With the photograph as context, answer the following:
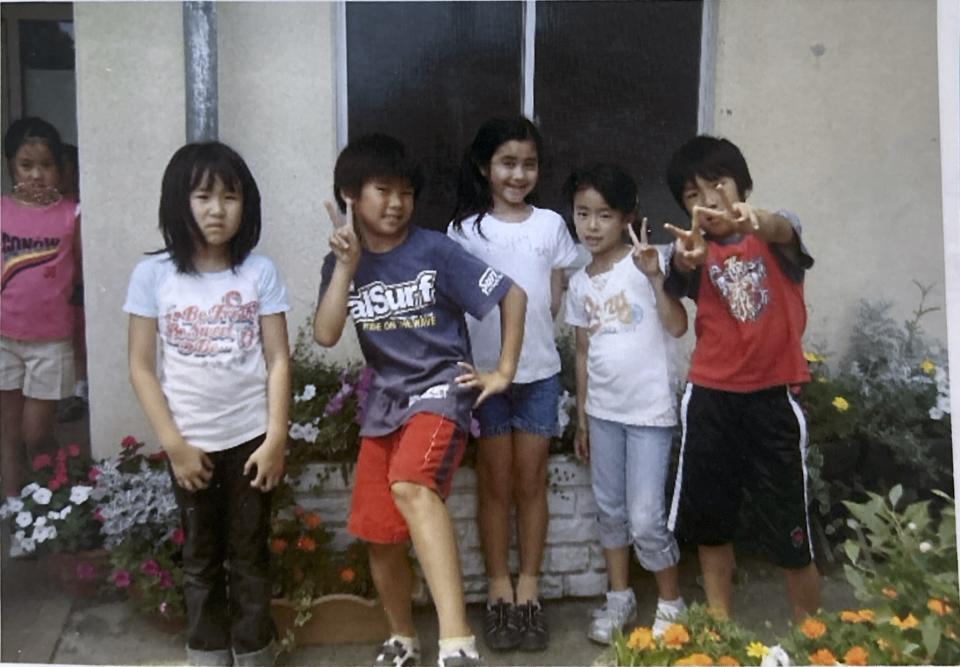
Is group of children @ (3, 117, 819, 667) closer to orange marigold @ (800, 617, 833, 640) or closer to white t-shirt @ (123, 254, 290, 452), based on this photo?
white t-shirt @ (123, 254, 290, 452)

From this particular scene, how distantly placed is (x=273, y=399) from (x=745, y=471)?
1021 mm

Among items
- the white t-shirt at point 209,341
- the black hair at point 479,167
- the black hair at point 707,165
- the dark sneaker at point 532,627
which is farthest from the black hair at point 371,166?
the dark sneaker at point 532,627

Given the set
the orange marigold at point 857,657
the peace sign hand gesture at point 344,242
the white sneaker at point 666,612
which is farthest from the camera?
the white sneaker at point 666,612

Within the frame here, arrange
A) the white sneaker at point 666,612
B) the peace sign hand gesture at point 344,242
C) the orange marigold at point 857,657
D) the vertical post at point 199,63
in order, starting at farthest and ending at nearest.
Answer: the white sneaker at point 666,612 → the vertical post at point 199,63 → the peace sign hand gesture at point 344,242 → the orange marigold at point 857,657

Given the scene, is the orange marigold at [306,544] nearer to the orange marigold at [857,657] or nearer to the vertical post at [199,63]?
the vertical post at [199,63]

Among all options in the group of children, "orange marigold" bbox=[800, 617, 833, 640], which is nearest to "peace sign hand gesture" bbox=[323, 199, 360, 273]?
the group of children

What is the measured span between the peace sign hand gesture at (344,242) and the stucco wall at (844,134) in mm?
872

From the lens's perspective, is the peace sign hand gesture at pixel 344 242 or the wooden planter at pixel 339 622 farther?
the wooden planter at pixel 339 622

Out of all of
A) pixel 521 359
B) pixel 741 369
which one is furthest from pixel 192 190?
pixel 741 369

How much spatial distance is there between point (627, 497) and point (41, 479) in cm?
130

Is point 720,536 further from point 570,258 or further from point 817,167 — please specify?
point 817,167

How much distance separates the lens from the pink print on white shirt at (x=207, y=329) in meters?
2.04

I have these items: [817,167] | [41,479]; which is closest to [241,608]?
[41,479]

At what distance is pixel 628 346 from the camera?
2.20 metres
